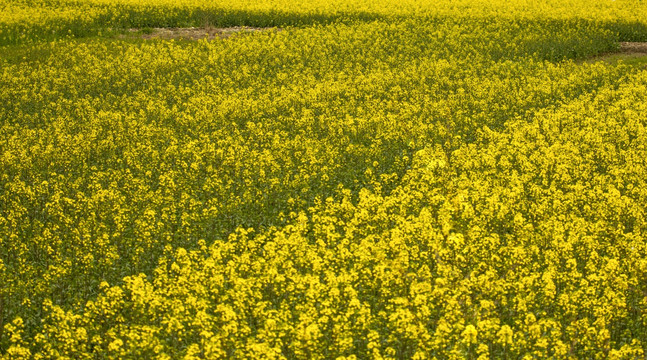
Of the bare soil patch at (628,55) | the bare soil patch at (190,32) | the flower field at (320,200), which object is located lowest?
the flower field at (320,200)

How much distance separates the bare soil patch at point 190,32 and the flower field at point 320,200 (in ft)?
13.0

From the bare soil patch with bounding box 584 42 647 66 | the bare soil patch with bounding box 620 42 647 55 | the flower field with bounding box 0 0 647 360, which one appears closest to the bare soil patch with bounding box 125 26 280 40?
the flower field with bounding box 0 0 647 360

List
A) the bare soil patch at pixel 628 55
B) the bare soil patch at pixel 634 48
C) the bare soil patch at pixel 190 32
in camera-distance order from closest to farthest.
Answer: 1. the bare soil patch at pixel 628 55
2. the bare soil patch at pixel 634 48
3. the bare soil patch at pixel 190 32

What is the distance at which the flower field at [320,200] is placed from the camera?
13758 millimetres

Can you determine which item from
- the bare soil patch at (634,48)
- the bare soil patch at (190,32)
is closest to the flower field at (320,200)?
the bare soil patch at (634,48)

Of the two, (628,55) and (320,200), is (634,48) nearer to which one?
(628,55)

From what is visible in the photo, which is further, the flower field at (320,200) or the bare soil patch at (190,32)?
the bare soil patch at (190,32)

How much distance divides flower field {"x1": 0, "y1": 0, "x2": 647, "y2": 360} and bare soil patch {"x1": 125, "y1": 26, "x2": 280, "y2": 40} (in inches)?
156

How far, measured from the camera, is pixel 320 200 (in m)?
19.6

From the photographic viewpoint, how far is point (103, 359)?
44.2 ft

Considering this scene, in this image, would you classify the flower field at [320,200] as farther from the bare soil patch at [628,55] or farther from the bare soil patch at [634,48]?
the bare soil patch at [634,48]

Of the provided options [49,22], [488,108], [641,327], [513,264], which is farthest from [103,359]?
[49,22]

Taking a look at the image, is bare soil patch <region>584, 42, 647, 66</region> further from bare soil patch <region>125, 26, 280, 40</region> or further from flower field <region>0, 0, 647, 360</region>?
bare soil patch <region>125, 26, 280, 40</region>

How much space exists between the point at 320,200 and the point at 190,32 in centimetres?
3077
